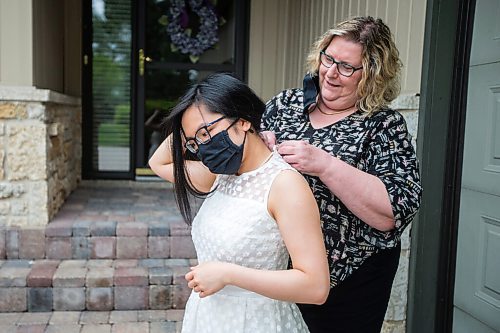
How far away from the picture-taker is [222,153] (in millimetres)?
1182

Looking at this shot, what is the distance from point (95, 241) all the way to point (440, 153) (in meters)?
2.07

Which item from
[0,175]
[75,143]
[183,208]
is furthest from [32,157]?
[183,208]

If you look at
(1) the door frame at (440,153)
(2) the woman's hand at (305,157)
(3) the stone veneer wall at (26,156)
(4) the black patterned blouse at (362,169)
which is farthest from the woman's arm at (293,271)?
(3) the stone veneer wall at (26,156)

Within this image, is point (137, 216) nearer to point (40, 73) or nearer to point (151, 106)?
point (40, 73)

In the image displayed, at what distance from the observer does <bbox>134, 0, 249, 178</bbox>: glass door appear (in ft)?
15.0

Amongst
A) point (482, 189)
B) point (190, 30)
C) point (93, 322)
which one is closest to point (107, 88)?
point (190, 30)

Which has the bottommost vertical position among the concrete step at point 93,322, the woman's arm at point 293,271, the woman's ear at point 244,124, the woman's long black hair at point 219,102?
the concrete step at point 93,322

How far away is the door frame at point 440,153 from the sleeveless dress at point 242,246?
112 centimetres

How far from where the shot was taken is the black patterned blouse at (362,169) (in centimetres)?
134

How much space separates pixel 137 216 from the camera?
11.6 ft

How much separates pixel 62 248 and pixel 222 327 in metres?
2.25

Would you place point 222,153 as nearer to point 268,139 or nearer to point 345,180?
point 268,139

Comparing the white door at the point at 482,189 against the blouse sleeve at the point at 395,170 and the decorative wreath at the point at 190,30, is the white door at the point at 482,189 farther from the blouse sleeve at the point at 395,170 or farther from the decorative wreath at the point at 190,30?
the decorative wreath at the point at 190,30

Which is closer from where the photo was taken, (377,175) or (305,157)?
(305,157)
